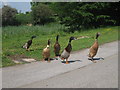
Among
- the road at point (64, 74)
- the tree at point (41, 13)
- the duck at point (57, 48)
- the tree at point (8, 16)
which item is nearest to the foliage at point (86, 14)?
the tree at point (8, 16)

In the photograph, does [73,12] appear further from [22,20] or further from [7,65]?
[7,65]

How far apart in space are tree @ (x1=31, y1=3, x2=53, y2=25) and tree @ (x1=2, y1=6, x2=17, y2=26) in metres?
4.75

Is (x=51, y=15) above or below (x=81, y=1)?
below

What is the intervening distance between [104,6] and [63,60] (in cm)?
2016

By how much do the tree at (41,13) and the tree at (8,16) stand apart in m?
4.75

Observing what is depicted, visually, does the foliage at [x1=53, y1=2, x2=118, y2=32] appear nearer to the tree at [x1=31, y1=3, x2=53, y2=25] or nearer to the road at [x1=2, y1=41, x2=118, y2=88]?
the tree at [x1=31, y1=3, x2=53, y2=25]

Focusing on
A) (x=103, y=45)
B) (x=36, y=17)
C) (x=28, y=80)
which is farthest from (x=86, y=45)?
(x=36, y=17)

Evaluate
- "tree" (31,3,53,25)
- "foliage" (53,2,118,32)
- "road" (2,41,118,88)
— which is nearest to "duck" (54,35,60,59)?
"road" (2,41,118,88)

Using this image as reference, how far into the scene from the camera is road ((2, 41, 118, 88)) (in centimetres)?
757

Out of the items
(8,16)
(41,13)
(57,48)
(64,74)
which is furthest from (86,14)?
(64,74)

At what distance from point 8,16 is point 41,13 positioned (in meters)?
7.15

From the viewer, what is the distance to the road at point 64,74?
7566mm

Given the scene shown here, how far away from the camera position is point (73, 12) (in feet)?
97.7

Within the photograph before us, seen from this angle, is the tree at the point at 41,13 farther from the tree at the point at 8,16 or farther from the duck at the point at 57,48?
the duck at the point at 57,48
